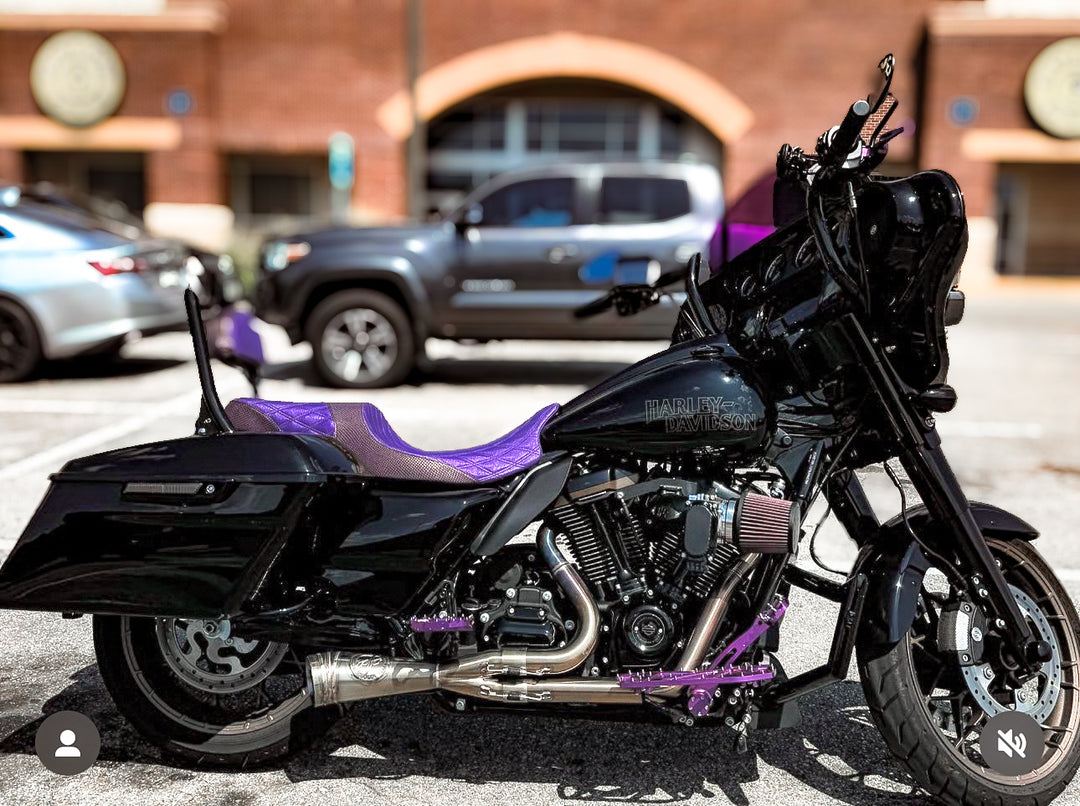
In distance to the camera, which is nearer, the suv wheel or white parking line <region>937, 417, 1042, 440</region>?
white parking line <region>937, 417, 1042, 440</region>

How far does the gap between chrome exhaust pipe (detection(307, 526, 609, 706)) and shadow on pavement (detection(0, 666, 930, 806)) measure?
1.23 feet

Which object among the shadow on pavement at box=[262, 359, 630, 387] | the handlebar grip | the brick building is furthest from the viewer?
the brick building

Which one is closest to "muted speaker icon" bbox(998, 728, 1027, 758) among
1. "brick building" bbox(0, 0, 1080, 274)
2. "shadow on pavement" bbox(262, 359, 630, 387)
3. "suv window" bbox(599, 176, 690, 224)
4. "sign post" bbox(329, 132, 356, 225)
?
"shadow on pavement" bbox(262, 359, 630, 387)

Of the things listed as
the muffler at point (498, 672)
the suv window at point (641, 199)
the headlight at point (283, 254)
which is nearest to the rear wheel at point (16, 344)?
the headlight at point (283, 254)

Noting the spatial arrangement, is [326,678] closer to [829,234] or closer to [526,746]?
[526,746]

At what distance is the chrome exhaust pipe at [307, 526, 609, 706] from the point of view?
302cm

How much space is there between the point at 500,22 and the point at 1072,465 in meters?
22.6

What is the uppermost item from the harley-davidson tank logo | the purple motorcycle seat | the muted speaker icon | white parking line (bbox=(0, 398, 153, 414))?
the harley-davidson tank logo

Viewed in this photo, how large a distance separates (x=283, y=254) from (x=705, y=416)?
8185 mm

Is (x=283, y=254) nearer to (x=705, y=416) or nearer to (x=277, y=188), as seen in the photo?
(x=705, y=416)

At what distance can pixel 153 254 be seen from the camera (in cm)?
1047

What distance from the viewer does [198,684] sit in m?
3.27

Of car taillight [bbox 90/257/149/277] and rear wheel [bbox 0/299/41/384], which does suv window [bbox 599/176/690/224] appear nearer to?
car taillight [bbox 90/257/149/277]

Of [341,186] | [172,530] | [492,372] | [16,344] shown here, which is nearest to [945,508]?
[172,530]
